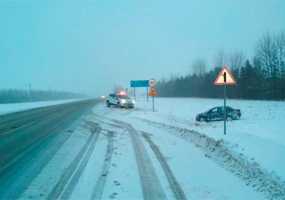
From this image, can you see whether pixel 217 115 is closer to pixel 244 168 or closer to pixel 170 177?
pixel 244 168

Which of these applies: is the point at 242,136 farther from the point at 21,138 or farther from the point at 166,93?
the point at 166,93

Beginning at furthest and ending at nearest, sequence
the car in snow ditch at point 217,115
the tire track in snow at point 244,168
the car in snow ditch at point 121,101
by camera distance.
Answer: the car in snow ditch at point 121,101 < the car in snow ditch at point 217,115 < the tire track in snow at point 244,168

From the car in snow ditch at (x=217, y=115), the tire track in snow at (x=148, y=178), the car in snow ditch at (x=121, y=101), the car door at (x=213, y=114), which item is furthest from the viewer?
the car in snow ditch at (x=121, y=101)

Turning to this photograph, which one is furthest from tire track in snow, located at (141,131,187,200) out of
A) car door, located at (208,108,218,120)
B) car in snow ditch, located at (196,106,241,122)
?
car door, located at (208,108,218,120)

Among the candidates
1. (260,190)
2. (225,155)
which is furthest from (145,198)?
(225,155)

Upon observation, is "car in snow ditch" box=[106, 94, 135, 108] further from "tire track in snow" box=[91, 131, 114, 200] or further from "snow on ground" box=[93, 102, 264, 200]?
"snow on ground" box=[93, 102, 264, 200]

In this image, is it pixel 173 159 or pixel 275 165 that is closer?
pixel 275 165

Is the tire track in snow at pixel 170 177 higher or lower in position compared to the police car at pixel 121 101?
lower

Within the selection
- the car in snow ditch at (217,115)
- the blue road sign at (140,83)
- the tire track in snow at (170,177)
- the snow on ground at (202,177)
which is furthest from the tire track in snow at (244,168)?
the blue road sign at (140,83)

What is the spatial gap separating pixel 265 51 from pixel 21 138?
8188cm

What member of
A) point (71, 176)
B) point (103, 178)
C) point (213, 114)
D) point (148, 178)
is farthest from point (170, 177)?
point (213, 114)

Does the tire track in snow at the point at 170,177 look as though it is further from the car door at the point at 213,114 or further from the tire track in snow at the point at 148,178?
the car door at the point at 213,114

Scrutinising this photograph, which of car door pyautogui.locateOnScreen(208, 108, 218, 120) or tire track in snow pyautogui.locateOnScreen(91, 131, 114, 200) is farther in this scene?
car door pyautogui.locateOnScreen(208, 108, 218, 120)

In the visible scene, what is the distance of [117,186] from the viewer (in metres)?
7.91
